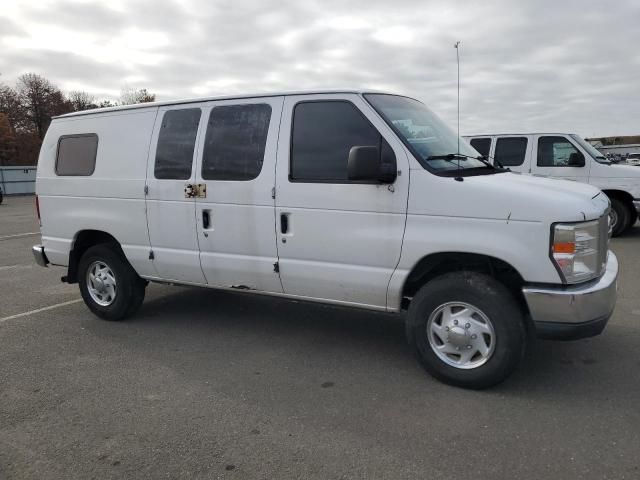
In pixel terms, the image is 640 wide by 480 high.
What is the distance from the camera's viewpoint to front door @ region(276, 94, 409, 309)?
4.03 meters

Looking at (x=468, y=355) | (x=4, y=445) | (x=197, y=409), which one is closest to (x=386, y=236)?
(x=468, y=355)

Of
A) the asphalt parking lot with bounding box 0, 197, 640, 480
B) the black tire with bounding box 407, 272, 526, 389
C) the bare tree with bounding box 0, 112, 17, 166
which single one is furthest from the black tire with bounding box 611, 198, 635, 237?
the bare tree with bounding box 0, 112, 17, 166

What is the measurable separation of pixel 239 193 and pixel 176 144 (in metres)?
0.94

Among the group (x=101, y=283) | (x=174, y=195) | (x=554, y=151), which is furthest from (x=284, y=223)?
(x=554, y=151)

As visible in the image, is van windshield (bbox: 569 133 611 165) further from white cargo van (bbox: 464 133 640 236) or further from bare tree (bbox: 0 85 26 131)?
bare tree (bbox: 0 85 26 131)

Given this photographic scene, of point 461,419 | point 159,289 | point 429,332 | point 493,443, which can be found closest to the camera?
point 493,443

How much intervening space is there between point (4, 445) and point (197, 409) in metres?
1.17

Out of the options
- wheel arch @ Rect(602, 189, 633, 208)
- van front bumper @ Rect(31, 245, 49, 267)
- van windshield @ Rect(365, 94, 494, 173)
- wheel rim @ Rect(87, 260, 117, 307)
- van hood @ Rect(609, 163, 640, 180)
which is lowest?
wheel rim @ Rect(87, 260, 117, 307)

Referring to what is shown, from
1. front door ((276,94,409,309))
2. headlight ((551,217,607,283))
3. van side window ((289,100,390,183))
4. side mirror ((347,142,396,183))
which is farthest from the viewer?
van side window ((289,100,390,183))

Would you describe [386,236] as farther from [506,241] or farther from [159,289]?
[159,289]

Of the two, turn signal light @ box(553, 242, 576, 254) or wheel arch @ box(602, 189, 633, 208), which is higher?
turn signal light @ box(553, 242, 576, 254)

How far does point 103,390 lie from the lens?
4.04 meters

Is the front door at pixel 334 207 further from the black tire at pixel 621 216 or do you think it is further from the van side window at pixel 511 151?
the black tire at pixel 621 216

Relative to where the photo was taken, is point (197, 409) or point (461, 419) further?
point (197, 409)
